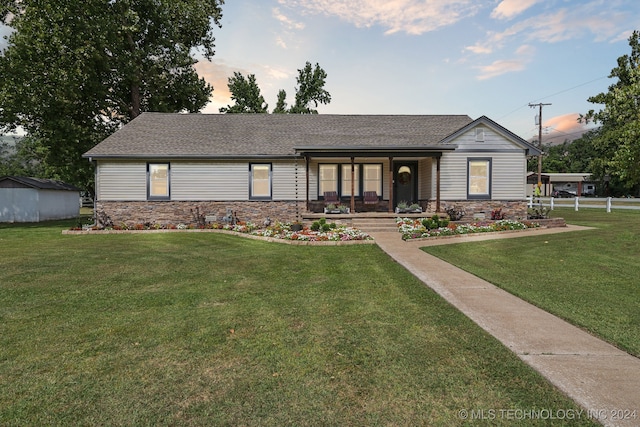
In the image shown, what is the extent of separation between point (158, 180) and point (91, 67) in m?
12.4

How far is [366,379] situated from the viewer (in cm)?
301

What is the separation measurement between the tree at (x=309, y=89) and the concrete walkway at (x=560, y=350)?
32503 millimetres

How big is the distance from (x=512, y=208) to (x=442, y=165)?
4.17 metres

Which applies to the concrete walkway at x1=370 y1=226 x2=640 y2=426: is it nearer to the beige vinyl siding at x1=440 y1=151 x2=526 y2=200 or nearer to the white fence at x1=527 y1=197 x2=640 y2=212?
the beige vinyl siding at x1=440 y1=151 x2=526 y2=200

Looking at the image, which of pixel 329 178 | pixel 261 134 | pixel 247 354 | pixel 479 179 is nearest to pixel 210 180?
pixel 261 134

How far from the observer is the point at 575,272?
7.09 metres

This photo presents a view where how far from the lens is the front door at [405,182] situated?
18562 millimetres

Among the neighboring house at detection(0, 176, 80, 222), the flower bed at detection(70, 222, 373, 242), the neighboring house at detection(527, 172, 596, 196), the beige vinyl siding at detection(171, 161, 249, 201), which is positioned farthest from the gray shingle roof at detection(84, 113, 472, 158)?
the neighboring house at detection(527, 172, 596, 196)

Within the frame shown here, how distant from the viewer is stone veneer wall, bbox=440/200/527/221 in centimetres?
1670

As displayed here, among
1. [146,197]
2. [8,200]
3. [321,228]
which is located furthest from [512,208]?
[8,200]

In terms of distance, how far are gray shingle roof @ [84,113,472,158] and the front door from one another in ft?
5.36

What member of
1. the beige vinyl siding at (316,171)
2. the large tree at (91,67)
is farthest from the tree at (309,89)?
the beige vinyl siding at (316,171)

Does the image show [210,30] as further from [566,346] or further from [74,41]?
[566,346]

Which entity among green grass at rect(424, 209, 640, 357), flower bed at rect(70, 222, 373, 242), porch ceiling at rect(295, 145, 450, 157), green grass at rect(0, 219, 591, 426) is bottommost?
green grass at rect(0, 219, 591, 426)
